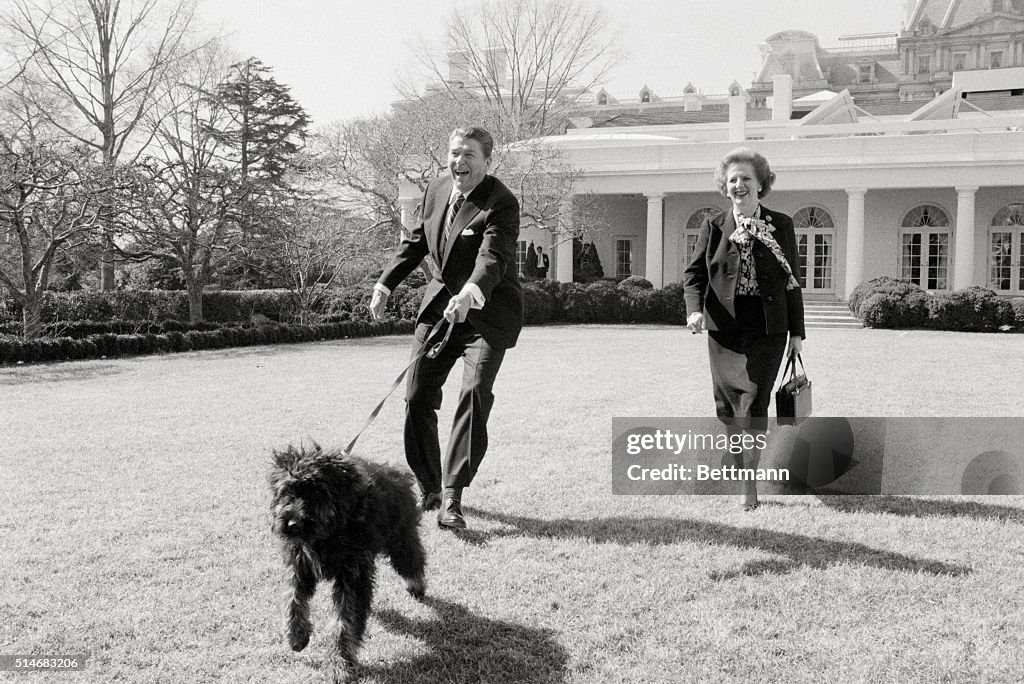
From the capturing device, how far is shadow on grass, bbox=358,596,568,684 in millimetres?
2887

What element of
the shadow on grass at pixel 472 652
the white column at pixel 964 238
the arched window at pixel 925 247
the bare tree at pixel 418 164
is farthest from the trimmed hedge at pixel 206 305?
the shadow on grass at pixel 472 652

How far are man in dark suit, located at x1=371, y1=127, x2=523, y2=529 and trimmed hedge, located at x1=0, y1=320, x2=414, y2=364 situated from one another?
1225 centimetres

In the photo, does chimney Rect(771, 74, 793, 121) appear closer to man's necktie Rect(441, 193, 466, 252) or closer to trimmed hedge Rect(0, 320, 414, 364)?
trimmed hedge Rect(0, 320, 414, 364)

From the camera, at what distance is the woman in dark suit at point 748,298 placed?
4984mm

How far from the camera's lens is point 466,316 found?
4449 millimetres

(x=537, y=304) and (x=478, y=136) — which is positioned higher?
(x=478, y=136)

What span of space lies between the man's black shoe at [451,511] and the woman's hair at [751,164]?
2.41 metres

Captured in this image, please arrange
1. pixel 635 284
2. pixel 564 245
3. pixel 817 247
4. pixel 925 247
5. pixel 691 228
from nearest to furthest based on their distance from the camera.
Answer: pixel 635 284 < pixel 925 247 < pixel 564 245 < pixel 817 247 < pixel 691 228

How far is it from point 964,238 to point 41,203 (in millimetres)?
25511

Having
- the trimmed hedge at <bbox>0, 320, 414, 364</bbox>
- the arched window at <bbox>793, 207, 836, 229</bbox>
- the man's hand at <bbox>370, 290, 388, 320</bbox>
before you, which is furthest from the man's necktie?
the arched window at <bbox>793, 207, 836, 229</bbox>

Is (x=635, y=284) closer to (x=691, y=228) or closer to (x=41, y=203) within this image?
(x=691, y=228)

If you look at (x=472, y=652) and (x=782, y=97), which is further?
(x=782, y=97)

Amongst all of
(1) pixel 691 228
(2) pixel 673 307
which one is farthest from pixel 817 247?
(2) pixel 673 307

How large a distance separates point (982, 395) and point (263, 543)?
27.6 ft
